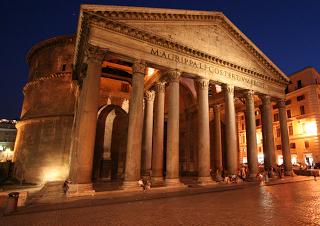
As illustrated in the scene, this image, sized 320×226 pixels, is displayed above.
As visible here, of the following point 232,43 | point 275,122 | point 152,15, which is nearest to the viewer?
point 152,15

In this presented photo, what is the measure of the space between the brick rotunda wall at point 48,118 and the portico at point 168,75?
5.59 meters

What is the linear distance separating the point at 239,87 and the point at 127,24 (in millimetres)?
10981

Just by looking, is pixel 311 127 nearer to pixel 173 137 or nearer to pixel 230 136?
pixel 230 136

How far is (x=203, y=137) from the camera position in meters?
15.1

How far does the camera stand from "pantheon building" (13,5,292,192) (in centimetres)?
1220

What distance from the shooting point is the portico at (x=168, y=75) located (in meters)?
12.0

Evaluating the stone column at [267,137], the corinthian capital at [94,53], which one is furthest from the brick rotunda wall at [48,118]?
the stone column at [267,137]

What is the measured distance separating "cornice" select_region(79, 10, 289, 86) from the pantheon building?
6cm

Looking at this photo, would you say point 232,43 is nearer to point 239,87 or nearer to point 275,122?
point 239,87

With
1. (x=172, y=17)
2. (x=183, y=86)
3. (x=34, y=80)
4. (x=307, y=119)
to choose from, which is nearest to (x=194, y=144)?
(x=183, y=86)

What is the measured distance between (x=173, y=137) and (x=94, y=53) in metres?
7.17

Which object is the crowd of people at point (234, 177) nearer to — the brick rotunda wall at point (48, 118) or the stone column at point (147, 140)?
the stone column at point (147, 140)

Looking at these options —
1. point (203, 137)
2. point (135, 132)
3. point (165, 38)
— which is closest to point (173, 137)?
point (203, 137)

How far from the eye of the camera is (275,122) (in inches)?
1193
